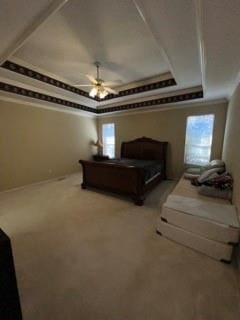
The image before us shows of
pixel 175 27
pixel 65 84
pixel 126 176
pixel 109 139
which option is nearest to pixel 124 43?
pixel 175 27

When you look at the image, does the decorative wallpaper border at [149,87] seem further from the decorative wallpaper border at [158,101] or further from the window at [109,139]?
the window at [109,139]

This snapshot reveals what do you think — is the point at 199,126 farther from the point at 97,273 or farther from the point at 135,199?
the point at 97,273

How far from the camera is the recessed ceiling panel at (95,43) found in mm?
1829

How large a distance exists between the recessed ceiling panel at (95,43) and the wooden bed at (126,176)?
84.3 inches

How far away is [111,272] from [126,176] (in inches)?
76.1

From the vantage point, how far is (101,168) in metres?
3.69

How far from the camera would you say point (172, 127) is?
488 cm

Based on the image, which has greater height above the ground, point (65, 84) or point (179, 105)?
point (65, 84)

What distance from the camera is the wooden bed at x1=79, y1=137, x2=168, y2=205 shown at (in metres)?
3.16

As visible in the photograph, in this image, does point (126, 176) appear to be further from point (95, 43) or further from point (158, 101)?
point (158, 101)

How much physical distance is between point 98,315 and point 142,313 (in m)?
0.36

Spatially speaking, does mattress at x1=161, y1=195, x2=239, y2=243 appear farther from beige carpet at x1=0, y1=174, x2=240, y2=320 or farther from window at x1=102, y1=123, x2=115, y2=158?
window at x1=102, y1=123, x2=115, y2=158

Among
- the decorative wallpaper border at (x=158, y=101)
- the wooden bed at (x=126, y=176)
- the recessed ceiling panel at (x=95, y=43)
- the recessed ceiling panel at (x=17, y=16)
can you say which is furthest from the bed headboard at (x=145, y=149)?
the recessed ceiling panel at (x=17, y=16)

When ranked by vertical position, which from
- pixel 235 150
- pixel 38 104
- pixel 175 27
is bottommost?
pixel 235 150
